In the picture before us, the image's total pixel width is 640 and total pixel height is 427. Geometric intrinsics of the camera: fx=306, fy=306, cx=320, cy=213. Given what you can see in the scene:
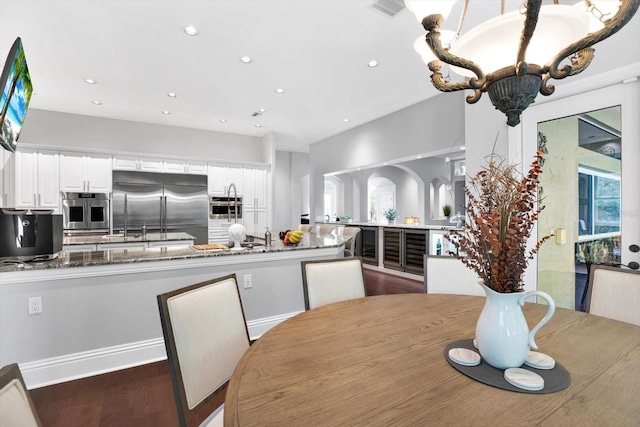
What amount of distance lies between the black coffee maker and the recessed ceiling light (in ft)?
6.82

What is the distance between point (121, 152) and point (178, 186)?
1.12 metres

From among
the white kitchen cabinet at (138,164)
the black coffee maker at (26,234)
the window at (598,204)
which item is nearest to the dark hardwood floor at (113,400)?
the black coffee maker at (26,234)

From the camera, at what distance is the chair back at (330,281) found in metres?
1.71

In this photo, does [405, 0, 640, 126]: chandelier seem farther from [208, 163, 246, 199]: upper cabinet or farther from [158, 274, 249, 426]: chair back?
[208, 163, 246, 199]: upper cabinet

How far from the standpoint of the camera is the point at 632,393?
2.49 ft

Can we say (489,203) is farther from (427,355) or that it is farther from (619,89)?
(619,89)

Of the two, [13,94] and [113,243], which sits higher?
[13,94]

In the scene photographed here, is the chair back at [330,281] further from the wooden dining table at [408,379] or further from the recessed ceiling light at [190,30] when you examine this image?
the recessed ceiling light at [190,30]

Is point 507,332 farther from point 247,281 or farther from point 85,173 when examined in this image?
point 85,173

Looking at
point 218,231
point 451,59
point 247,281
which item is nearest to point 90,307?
point 247,281

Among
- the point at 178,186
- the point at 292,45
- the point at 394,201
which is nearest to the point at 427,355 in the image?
the point at 292,45

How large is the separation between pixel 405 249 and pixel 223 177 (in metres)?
4.01

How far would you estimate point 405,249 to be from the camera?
220 inches

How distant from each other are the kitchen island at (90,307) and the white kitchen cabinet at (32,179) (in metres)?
3.67
